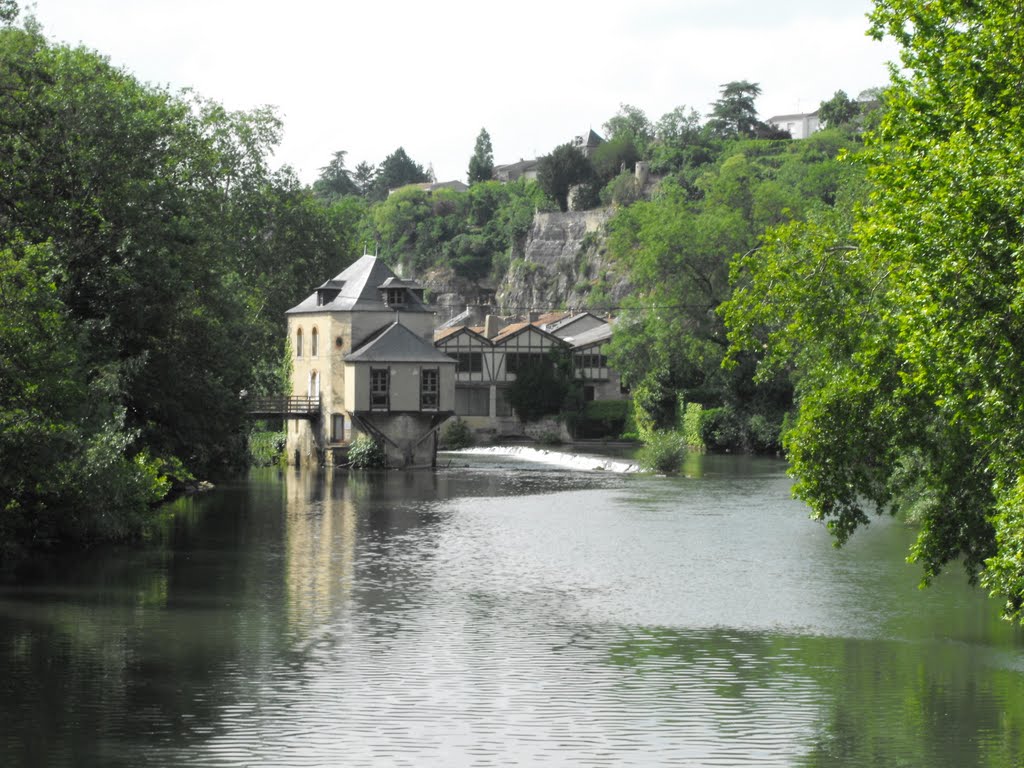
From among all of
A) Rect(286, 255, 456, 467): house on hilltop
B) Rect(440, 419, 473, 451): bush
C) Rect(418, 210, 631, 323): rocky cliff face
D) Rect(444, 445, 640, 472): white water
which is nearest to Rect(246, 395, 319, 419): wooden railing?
Rect(286, 255, 456, 467): house on hilltop

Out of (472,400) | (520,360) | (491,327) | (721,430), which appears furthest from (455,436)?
(721,430)

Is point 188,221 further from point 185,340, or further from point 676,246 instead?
point 676,246

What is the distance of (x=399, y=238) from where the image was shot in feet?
458

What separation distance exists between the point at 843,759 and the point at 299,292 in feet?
191

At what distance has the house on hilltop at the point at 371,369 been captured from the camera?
57406mm

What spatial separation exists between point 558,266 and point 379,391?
68484 millimetres

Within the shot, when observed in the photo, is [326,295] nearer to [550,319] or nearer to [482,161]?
[550,319]

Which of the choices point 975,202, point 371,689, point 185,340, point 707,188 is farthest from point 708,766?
point 707,188

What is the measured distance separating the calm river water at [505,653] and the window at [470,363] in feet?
151

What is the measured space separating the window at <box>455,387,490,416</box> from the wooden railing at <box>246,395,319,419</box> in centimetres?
1987

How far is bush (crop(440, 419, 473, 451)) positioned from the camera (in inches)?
2862

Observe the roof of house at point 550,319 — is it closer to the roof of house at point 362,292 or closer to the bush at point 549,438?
the bush at point 549,438

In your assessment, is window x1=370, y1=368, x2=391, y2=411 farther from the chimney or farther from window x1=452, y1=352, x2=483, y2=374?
the chimney

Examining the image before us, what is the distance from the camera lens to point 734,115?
140750 millimetres
